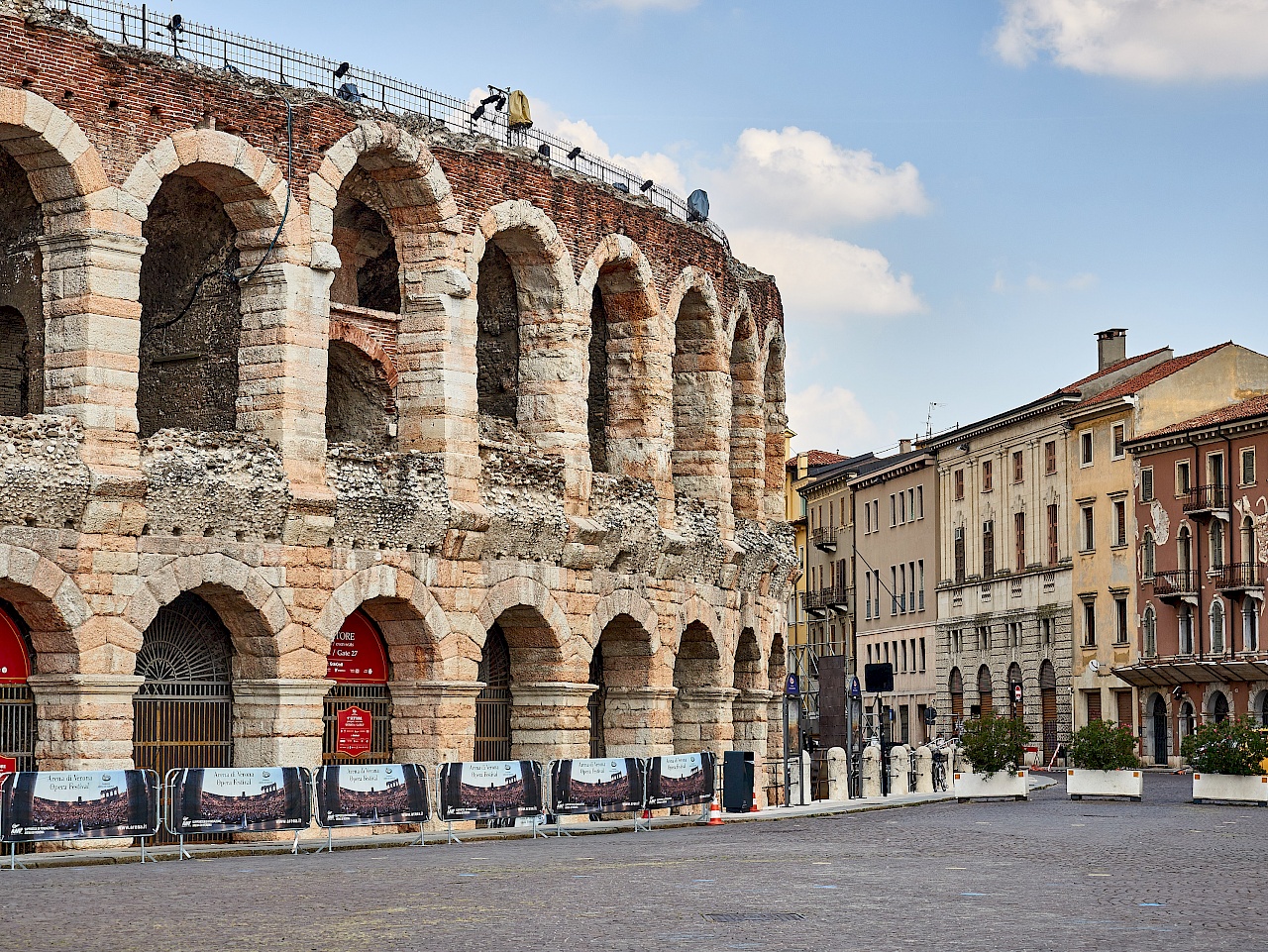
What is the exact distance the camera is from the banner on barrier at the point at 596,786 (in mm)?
26203

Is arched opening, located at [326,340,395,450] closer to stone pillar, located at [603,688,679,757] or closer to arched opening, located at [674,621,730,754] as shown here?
stone pillar, located at [603,688,679,757]

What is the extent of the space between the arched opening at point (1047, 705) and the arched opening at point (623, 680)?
119 ft

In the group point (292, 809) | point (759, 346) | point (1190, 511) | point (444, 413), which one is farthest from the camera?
point (1190, 511)

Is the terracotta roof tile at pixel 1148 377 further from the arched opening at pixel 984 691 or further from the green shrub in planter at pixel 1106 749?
the green shrub in planter at pixel 1106 749

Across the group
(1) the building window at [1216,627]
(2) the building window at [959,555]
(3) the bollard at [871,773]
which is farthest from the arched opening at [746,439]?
(2) the building window at [959,555]

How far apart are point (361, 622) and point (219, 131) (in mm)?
7114

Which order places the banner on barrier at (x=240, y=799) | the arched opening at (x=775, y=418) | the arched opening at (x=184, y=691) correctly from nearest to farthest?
1. the banner on barrier at (x=240, y=799)
2. the arched opening at (x=184, y=691)
3. the arched opening at (x=775, y=418)

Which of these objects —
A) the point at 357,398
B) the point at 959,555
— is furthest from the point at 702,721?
the point at 959,555

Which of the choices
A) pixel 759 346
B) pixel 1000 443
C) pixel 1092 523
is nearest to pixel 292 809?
pixel 759 346

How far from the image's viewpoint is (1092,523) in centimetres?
6512

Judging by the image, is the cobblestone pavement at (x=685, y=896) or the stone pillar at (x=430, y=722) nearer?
the cobblestone pavement at (x=685, y=896)

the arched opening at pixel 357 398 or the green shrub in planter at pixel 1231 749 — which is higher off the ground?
the arched opening at pixel 357 398

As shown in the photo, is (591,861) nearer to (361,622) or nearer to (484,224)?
(361,622)

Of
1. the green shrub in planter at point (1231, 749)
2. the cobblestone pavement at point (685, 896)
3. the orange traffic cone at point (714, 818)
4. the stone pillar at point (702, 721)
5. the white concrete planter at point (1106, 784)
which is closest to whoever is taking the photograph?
the cobblestone pavement at point (685, 896)
